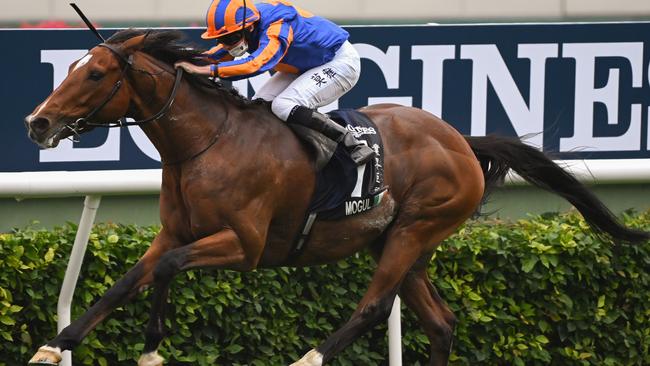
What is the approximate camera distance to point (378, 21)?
7504 mm

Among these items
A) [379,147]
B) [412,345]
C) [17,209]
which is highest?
[379,147]

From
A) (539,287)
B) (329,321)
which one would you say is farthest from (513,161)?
(329,321)

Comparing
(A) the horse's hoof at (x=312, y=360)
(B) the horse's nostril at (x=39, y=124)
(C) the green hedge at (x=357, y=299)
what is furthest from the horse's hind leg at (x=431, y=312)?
(B) the horse's nostril at (x=39, y=124)

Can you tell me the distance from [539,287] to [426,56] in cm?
163

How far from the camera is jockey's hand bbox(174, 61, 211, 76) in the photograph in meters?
5.27

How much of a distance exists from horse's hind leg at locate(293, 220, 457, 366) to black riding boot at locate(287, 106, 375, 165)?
0.46 m

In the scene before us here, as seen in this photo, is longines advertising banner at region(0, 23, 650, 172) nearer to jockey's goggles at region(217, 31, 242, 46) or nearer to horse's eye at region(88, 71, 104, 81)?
jockey's goggles at region(217, 31, 242, 46)

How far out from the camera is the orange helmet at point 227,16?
5.30 m

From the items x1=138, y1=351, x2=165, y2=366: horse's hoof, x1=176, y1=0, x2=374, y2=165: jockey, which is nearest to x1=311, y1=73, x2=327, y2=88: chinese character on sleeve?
x1=176, y1=0, x2=374, y2=165: jockey

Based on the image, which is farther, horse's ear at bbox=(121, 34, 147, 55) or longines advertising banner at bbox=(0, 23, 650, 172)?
longines advertising banner at bbox=(0, 23, 650, 172)

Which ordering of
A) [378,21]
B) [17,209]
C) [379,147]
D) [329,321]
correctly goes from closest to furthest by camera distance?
1. [379,147]
2. [329,321]
3. [17,209]
4. [378,21]

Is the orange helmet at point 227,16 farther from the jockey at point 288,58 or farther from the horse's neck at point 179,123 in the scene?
the horse's neck at point 179,123

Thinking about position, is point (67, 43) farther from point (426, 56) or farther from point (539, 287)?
point (539, 287)

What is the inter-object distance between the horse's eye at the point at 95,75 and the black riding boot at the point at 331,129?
2.66 feet
